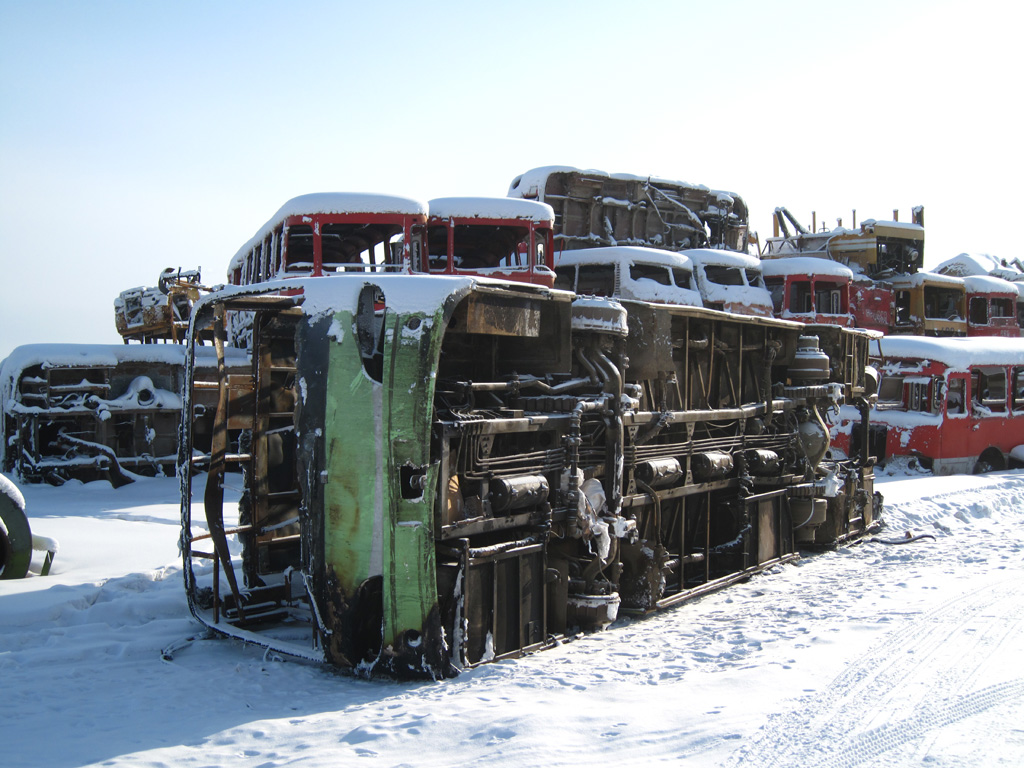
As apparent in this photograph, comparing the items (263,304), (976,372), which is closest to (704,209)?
(976,372)

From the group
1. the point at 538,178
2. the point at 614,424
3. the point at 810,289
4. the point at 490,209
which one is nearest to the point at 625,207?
the point at 538,178

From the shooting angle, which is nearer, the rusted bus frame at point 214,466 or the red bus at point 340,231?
the rusted bus frame at point 214,466

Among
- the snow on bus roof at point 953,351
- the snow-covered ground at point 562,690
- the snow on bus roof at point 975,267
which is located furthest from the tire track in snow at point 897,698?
the snow on bus roof at point 975,267

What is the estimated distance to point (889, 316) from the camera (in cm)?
2259

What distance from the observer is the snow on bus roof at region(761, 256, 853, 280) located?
1894cm

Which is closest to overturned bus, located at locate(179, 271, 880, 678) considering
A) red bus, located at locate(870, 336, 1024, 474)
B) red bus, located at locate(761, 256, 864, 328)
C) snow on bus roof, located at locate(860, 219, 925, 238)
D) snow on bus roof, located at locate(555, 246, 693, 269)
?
snow on bus roof, located at locate(555, 246, 693, 269)

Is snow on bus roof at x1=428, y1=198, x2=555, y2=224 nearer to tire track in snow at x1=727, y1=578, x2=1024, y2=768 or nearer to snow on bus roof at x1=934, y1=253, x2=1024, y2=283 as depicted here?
tire track in snow at x1=727, y1=578, x2=1024, y2=768

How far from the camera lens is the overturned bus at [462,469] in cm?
547

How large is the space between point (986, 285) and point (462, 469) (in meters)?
23.0

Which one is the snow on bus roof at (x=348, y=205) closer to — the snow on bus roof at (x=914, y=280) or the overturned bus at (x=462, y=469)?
the overturned bus at (x=462, y=469)

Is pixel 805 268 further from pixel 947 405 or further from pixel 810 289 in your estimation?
pixel 947 405

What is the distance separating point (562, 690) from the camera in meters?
5.25

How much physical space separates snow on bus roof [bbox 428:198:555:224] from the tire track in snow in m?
6.46

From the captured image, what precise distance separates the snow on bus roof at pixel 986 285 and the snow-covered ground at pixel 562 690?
60.5 ft
